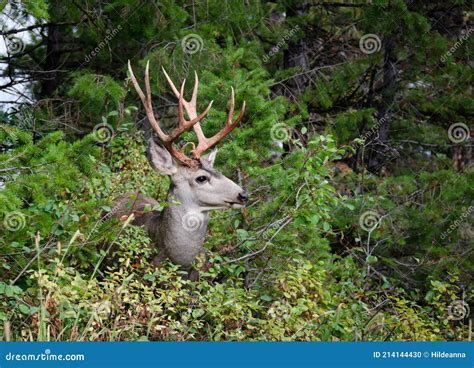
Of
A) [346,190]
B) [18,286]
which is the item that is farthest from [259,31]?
[18,286]

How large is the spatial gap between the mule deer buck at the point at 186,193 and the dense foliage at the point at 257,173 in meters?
0.22

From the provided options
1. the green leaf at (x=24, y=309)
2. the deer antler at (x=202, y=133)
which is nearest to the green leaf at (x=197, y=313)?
the green leaf at (x=24, y=309)

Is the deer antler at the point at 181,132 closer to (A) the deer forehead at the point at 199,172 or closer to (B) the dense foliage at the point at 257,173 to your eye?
(A) the deer forehead at the point at 199,172

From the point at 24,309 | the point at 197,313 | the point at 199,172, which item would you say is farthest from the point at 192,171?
the point at 24,309

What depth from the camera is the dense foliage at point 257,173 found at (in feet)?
19.4

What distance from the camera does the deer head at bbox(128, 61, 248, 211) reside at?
24.3 ft

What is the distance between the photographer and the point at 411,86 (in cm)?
1233

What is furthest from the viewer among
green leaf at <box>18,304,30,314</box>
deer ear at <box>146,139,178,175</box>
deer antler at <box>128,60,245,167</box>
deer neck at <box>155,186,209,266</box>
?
deer ear at <box>146,139,178,175</box>

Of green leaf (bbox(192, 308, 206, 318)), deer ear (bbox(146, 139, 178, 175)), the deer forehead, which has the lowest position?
green leaf (bbox(192, 308, 206, 318))

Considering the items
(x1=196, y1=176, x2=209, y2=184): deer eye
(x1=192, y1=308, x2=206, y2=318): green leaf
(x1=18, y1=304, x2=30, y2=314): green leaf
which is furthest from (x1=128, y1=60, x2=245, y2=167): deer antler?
(x1=18, y1=304, x2=30, y2=314): green leaf

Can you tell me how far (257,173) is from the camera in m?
7.83

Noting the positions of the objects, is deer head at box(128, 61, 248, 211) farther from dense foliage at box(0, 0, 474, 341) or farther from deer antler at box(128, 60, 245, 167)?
dense foliage at box(0, 0, 474, 341)

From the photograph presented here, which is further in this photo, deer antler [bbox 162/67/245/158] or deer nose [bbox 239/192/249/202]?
deer antler [bbox 162/67/245/158]

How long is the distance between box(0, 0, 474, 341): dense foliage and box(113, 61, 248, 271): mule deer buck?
0.22 metres
